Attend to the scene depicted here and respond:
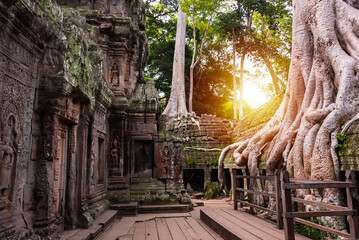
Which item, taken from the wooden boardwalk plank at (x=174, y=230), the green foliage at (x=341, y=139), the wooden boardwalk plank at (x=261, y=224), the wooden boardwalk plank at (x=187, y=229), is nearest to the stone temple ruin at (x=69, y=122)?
the wooden boardwalk plank at (x=174, y=230)

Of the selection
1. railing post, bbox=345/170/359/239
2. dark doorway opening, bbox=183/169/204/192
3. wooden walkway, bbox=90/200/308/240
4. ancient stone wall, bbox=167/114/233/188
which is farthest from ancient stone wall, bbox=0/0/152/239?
dark doorway opening, bbox=183/169/204/192

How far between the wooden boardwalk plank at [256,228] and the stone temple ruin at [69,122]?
229 centimetres

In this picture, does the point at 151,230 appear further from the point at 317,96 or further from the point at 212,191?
the point at 212,191

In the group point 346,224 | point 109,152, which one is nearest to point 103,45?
point 109,152

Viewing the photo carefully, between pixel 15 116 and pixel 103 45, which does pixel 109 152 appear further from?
pixel 15 116

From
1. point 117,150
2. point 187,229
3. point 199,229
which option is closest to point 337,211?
point 199,229

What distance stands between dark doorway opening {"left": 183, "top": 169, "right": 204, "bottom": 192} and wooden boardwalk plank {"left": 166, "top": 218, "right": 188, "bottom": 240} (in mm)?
6935

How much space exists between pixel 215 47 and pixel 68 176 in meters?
19.4

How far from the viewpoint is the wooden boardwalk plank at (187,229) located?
4430 mm

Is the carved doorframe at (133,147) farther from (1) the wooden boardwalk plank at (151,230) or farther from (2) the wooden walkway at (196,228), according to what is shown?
(1) the wooden boardwalk plank at (151,230)

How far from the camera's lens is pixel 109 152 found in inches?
261

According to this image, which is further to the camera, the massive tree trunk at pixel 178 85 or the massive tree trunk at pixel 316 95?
the massive tree trunk at pixel 178 85

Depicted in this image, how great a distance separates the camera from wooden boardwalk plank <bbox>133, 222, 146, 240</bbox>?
→ 170 inches

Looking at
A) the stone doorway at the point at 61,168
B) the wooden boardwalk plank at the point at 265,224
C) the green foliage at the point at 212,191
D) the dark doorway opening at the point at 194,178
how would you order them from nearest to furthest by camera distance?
the wooden boardwalk plank at the point at 265,224, the stone doorway at the point at 61,168, the green foliage at the point at 212,191, the dark doorway opening at the point at 194,178
